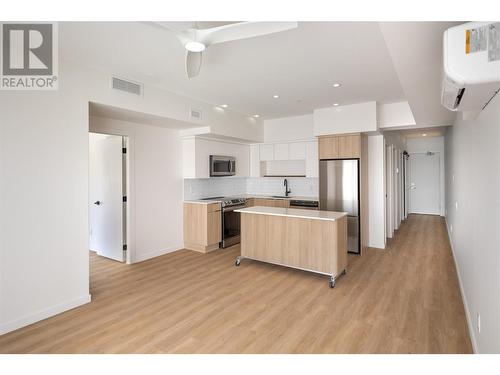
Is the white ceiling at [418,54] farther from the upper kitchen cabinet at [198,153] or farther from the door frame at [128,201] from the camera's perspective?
the door frame at [128,201]

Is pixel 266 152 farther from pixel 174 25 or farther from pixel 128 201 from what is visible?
pixel 174 25

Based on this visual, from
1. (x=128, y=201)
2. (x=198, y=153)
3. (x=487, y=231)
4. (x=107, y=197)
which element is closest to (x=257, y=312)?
(x=487, y=231)

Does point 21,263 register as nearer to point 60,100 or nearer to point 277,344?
point 60,100

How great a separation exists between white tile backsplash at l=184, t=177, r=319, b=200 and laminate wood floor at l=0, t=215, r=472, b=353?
1674 mm

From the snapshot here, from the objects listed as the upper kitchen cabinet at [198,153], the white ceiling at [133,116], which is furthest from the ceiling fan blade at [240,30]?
the upper kitchen cabinet at [198,153]

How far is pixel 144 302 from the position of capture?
319 cm

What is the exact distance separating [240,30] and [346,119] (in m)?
3.53

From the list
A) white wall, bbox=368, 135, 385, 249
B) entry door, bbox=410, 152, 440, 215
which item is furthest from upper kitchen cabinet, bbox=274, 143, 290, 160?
entry door, bbox=410, 152, 440, 215

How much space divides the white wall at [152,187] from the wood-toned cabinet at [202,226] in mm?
165

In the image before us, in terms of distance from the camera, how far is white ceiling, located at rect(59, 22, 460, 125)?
7.88 ft

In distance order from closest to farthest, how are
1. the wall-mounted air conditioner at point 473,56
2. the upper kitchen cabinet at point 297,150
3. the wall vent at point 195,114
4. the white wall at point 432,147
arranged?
1. the wall-mounted air conditioner at point 473,56
2. the wall vent at point 195,114
3. the upper kitchen cabinet at point 297,150
4. the white wall at point 432,147

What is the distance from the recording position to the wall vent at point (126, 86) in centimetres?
343

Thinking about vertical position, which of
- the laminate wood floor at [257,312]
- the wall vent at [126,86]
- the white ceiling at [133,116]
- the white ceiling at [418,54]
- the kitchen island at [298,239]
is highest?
the wall vent at [126,86]

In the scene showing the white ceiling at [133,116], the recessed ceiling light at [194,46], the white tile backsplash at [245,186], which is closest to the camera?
the recessed ceiling light at [194,46]
